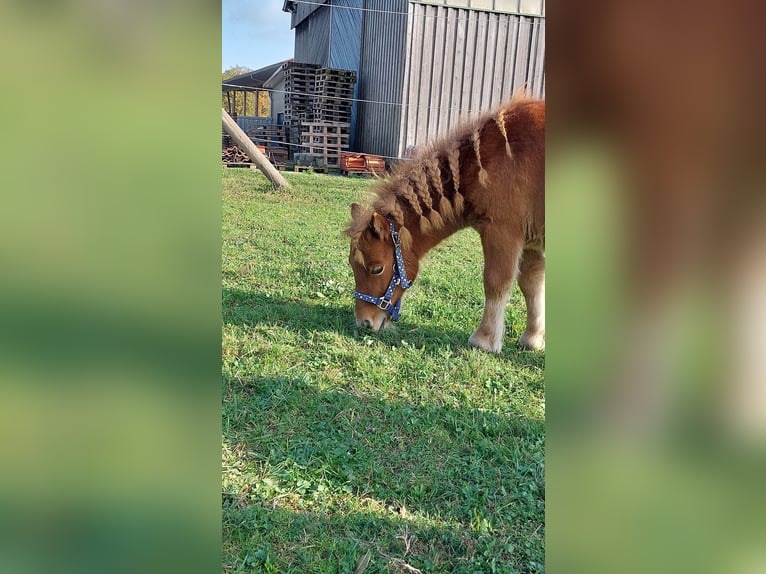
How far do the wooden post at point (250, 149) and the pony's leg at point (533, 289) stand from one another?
6.75 m

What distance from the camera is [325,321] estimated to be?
4676mm

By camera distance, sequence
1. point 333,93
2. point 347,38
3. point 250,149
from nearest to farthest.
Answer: point 250,149 → point 333,93 → point 347,38

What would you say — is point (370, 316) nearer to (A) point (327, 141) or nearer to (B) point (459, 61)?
(B) point (459, 61)

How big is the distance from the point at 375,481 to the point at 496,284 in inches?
88.3

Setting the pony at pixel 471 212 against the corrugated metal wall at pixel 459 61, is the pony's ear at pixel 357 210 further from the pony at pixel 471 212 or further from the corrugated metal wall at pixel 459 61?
the corrugated metal wall at pixel 459 61

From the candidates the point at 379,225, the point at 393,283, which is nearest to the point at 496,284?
the point at 393,283

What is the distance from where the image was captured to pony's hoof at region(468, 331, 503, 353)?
173 inches

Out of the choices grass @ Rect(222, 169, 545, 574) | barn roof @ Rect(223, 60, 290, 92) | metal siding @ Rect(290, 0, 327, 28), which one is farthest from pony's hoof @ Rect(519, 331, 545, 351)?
barn roof @ Rect(223, 60, 290, 92)

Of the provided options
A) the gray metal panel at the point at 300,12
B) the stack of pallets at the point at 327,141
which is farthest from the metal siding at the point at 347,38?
the gray metal panel at the point at 300,12

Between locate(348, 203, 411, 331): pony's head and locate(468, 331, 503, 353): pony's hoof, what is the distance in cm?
65

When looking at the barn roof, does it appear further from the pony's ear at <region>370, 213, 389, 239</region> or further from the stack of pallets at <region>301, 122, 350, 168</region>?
the pony's ear at <region>370, 213, 389, 239</region>
